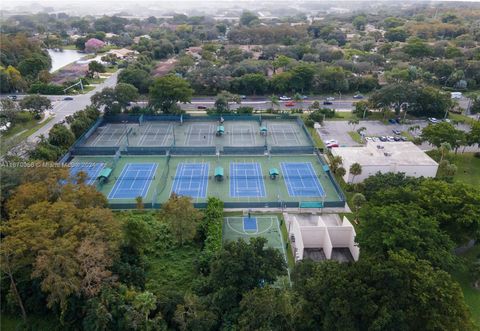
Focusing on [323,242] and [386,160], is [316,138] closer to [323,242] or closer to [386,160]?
[386,160]

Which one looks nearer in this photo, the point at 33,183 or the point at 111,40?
the point at 33,183

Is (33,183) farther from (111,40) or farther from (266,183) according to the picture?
(111,40)

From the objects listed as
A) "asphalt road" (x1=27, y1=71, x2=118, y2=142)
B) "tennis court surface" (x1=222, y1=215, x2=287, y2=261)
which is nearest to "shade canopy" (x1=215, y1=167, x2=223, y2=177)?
"tennis court surface" (x1=222, y1=215, x2=287, y2=261)

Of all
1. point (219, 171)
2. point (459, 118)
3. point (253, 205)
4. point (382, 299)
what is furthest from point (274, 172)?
point (459, 118)

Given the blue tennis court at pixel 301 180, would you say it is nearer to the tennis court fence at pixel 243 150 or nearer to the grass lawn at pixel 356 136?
the tennis court fence at pixel 243 150

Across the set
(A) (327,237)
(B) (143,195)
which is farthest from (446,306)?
(B) (143,195)

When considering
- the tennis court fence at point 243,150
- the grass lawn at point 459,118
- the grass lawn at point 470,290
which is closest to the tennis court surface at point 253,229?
the grass lawn at point 470,290

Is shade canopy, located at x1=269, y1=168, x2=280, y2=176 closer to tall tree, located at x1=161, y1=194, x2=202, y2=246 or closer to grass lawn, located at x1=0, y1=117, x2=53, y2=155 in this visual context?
tall tree, located at x1=161, y1=194, x2=202, y2=246
